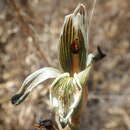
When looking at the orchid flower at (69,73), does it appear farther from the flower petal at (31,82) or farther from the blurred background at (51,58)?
the blurred background at (51,58)

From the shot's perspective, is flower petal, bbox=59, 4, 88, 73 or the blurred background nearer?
flower petal, bbox=59, 4, 88, 73

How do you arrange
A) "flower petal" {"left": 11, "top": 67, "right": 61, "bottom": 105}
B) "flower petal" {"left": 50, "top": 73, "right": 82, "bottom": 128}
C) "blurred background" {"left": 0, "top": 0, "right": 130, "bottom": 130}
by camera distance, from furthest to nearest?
"blurred background" {"left": 0, "top": 0, "right": 130, "bottom": 130}
"flower petal" {"left": 11, "top": 67, "right": 61, "bottom": 105}
"flower petal" {"left": 50, "top": 73, "right": 82, "bottom": 128}

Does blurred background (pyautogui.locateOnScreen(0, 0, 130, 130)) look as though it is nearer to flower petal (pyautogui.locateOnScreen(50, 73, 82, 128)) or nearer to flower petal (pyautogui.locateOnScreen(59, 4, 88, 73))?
flower petal (pyautogui.locateOnScreen(59, 4, 88, 73))

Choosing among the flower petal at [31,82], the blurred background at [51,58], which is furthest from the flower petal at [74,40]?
the blurred background at [51,58]

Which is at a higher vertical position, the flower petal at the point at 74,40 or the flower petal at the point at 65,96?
the flower petal at the point at 74,40

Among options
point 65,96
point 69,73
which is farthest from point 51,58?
point 65,96

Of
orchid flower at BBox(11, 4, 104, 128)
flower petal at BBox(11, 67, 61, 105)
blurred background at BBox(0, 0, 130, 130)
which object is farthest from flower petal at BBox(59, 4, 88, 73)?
blurred background at BBox(0, 0, 130, 130)

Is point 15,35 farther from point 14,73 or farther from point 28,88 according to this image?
point 28,88

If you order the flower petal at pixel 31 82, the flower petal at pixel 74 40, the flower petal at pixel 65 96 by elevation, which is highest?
the flower petal at pixel 74 40

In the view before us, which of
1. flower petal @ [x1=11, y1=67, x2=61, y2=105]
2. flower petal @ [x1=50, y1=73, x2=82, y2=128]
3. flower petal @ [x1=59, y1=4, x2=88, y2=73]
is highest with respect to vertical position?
flower petal @ [x1=59, y1=4, x2=88, y2=73]
